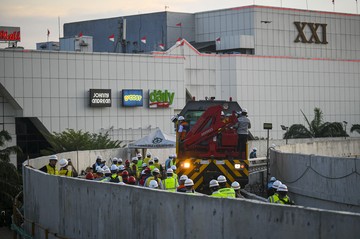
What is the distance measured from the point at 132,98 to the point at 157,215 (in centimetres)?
5513

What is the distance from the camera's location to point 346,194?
2383cm

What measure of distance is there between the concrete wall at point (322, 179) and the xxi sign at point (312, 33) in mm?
55402

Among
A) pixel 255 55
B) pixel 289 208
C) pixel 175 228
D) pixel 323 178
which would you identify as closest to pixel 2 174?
pixel 323 178

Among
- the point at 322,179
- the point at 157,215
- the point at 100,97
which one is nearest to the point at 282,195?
the point at 157,215

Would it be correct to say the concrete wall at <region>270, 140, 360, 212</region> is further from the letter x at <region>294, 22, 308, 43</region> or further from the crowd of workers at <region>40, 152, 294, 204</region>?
the letter x at <region>294, 22, 308, 43</region>

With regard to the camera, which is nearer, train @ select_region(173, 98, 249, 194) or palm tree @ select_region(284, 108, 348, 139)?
train @ select_region(173, 98, 249, 194)

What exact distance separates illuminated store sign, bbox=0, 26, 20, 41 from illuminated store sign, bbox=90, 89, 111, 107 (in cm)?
622

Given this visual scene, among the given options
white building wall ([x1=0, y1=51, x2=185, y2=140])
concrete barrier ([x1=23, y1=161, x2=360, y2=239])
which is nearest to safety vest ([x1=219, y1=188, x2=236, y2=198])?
concrete barrier ([x1=23, y1=161, x2=360, y2=239])

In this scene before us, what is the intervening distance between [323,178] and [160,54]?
47.9m

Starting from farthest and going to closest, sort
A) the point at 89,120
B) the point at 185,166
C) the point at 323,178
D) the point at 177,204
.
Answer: the point at 89,120 < the point at 185,166 < the point at 323,178 < the point at 177,204

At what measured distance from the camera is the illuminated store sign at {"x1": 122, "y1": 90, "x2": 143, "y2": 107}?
6925cm

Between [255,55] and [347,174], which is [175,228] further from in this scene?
[255,55]

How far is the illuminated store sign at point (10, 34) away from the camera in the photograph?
65.6m

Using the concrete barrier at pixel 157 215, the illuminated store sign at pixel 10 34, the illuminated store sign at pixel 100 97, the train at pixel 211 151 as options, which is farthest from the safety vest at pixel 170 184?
the illuminated store sign at pixel 100 97
